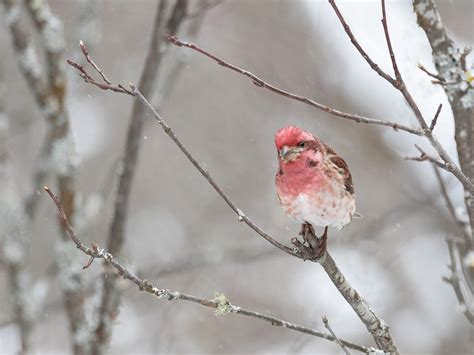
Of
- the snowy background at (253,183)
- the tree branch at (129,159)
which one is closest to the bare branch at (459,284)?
the snowy background at (253,183)

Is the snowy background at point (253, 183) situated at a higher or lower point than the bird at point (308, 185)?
higher

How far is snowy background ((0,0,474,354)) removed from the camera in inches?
283

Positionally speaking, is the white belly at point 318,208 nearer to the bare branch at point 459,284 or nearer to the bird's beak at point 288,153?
the bird's beak at point 288,153

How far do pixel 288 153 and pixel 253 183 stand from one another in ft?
22.9

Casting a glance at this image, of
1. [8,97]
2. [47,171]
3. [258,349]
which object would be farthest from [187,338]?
[47,171]

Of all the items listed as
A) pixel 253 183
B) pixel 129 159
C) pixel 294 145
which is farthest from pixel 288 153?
pixel 253 183

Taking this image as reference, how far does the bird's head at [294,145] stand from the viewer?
11.3ft

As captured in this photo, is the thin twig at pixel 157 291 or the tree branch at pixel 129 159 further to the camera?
the tree branch at pixel 129 159

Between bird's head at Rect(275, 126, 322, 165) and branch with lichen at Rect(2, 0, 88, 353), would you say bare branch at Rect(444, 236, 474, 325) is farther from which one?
branch with lichen at Rect(2, 0, 88, 353)

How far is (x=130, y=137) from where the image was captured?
4883 mm

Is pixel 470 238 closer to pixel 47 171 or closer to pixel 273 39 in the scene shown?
pixel 47 171

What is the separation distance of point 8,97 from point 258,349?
4979 millimetres

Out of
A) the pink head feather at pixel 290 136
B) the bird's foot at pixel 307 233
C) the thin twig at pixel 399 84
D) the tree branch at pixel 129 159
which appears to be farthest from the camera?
the tree branch at pixel 129 159

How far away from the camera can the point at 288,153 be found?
3457 mm
